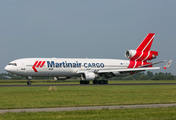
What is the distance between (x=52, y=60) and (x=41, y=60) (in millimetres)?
2385

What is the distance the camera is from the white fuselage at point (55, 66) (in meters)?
51.3

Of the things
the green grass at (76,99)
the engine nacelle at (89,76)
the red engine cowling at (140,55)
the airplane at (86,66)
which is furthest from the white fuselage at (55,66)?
the green grass at (76,99)

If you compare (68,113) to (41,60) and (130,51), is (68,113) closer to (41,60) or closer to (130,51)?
(41,60)

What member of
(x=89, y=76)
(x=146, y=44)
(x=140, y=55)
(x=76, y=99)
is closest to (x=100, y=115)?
(x=76, y=99)

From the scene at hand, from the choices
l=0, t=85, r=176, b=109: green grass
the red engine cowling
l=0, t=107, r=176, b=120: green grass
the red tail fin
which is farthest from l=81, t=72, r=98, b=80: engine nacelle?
l=0, t=107, r=176, b=120: green grass

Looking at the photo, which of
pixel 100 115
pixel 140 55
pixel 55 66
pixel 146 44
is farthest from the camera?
pixel 146 44

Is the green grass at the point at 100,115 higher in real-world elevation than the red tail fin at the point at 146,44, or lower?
lower

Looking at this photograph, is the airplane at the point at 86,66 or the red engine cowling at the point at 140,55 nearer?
the airplane at the point at 86,66

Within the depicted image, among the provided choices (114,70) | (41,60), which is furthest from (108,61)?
(41,60)

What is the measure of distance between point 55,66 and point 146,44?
2426 centimetres

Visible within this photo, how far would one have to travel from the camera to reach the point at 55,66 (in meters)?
53.8

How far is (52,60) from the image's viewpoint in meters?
54.4

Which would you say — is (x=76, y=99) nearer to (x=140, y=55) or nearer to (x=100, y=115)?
(x=100, y=115)

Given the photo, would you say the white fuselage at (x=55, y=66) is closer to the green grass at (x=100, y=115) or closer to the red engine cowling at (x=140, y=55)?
the red engine cowling at (x=140, y=55)
